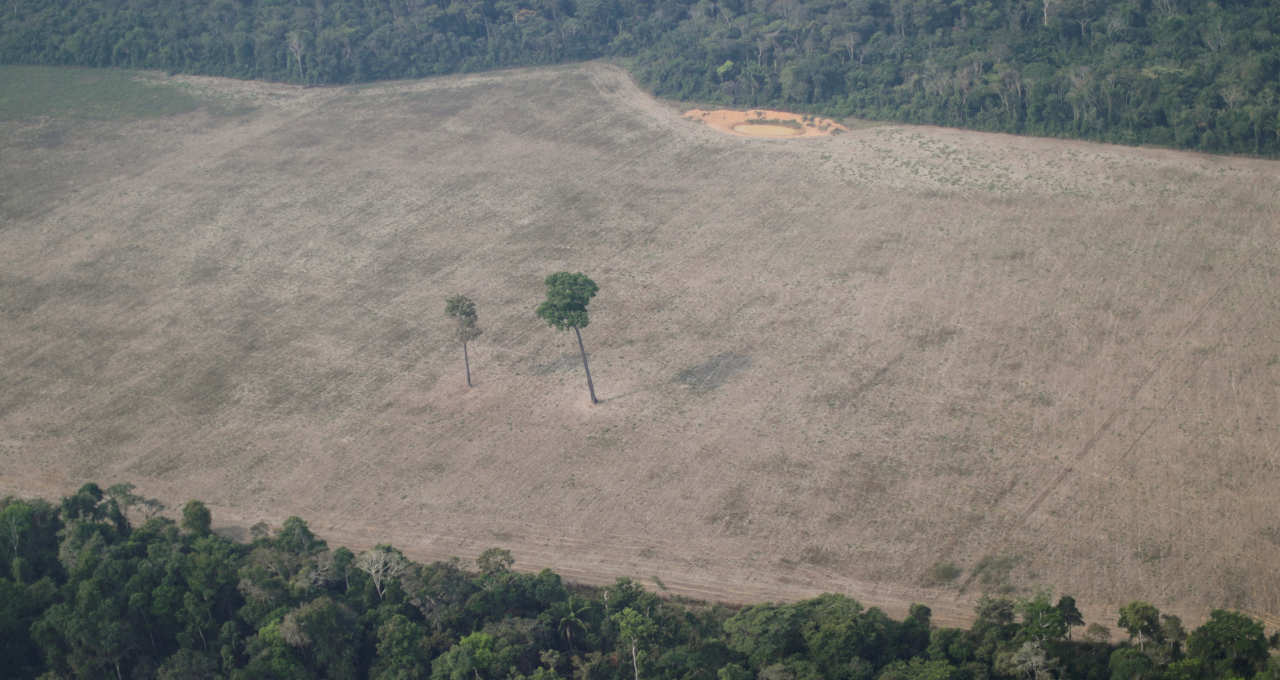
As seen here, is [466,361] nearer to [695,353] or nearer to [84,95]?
[695,353]

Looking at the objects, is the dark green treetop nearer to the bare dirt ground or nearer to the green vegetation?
the bare dirt ground

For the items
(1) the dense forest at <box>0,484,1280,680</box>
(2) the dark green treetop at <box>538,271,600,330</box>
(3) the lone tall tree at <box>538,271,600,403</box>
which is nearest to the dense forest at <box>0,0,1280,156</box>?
(3) the lone tall tree at <box>538,271,600,403</box>

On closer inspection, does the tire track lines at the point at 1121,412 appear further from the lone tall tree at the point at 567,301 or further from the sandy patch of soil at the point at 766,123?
the sandy patch of soil at the point at 766,123

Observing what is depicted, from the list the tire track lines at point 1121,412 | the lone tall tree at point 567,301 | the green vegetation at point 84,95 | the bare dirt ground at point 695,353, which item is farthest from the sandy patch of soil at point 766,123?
the green vegetation at point 84,95

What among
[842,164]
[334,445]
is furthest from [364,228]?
[842,164]

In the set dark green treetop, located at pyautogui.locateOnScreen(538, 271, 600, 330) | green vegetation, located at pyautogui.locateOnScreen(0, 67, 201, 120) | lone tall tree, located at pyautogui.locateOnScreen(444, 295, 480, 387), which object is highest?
green vegetation, located at pyautogui.locateOnScreen(0, 67, 201, 120)

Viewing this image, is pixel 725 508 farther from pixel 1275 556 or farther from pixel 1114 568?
pixel 1275 556

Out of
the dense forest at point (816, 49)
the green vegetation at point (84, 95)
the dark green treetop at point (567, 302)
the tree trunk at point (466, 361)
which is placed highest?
the dense forest at point (816, 49)
